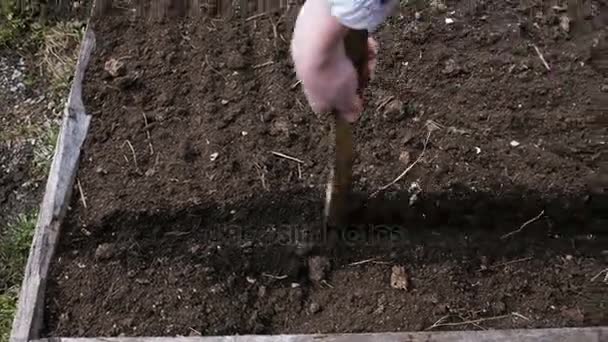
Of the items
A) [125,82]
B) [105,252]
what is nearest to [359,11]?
[105,252]

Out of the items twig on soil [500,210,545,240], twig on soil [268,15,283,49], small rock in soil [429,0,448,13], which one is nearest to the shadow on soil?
twig on soil [500,210,545,240]

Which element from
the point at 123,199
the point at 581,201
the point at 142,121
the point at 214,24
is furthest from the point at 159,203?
the point at 581,201

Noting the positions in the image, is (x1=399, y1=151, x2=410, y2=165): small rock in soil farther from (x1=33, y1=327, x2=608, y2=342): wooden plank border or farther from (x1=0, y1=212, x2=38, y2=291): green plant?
(x1=0, y1=212, x2=38, y2=291): green plant

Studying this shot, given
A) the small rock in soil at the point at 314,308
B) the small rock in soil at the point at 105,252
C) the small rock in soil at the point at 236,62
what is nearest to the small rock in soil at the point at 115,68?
the small rock in soil at the point at 236,62

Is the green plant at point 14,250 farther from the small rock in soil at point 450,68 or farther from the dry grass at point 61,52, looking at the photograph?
the small rock in soil at point 450,68

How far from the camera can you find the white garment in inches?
57.9

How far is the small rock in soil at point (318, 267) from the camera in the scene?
2227 mm

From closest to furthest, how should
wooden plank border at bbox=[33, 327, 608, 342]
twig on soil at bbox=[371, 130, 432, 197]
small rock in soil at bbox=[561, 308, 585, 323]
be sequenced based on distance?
wooden plank border at bbox=[33, 327, 608, 342] → small rock in soil at bbox=[561, 308, 585, 323] → twig on soil at bbox=[371, 130, 432, 197]

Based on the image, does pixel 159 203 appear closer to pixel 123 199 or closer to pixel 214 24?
pixel 123 199

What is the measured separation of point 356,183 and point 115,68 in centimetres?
87

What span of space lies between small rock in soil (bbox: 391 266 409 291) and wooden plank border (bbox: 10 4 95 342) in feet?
3.04

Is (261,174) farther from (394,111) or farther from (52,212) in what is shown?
(52,212)

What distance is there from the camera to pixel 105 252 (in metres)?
2.29

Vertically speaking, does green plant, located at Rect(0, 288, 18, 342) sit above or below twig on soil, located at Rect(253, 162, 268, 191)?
below
